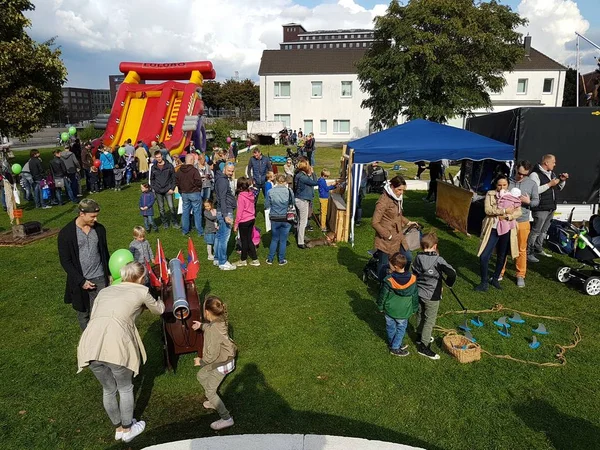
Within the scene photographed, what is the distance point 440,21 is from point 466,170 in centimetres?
1547

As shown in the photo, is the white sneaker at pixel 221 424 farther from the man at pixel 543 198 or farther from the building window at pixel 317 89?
the building window at pixel 317 89

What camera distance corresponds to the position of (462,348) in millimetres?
4980

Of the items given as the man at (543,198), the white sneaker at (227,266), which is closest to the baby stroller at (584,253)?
the man at (543,198)

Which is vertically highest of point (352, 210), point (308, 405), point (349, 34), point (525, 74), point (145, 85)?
point (349, 34)

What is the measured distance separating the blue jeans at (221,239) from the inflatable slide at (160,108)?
470 inches

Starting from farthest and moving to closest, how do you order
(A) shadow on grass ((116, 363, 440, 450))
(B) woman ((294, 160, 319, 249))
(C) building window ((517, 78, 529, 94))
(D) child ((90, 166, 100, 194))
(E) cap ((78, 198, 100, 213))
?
1. (C) building window ((517, 78, 529, 94))
2. (D) child ((90, 166, 100, 194))
3. (B) woman ((294, 160, 319, 249))
4. (E) cap ((78, 198, 100, 213))
5. (A) shadow on grass ((116, 363, 440, 450))

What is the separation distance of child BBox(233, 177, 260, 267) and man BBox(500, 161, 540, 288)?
4422 mm

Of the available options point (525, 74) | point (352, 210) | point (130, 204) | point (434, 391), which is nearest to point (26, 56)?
point (130, 204)

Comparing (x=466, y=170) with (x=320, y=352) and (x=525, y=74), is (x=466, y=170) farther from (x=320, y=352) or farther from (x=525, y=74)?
(x=525, y=74)

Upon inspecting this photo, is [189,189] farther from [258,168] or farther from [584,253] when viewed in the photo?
[584,253]

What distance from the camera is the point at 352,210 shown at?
984 cm

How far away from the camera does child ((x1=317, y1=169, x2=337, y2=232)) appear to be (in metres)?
10.4

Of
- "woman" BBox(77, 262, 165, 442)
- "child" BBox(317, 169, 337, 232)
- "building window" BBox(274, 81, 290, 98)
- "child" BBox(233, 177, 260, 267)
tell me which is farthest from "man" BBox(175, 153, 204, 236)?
"building window" BBox(274, 81, 290, 98)

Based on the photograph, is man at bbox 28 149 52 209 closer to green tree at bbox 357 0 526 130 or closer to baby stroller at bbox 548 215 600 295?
baby stroller at bbox 548 215 600 295
